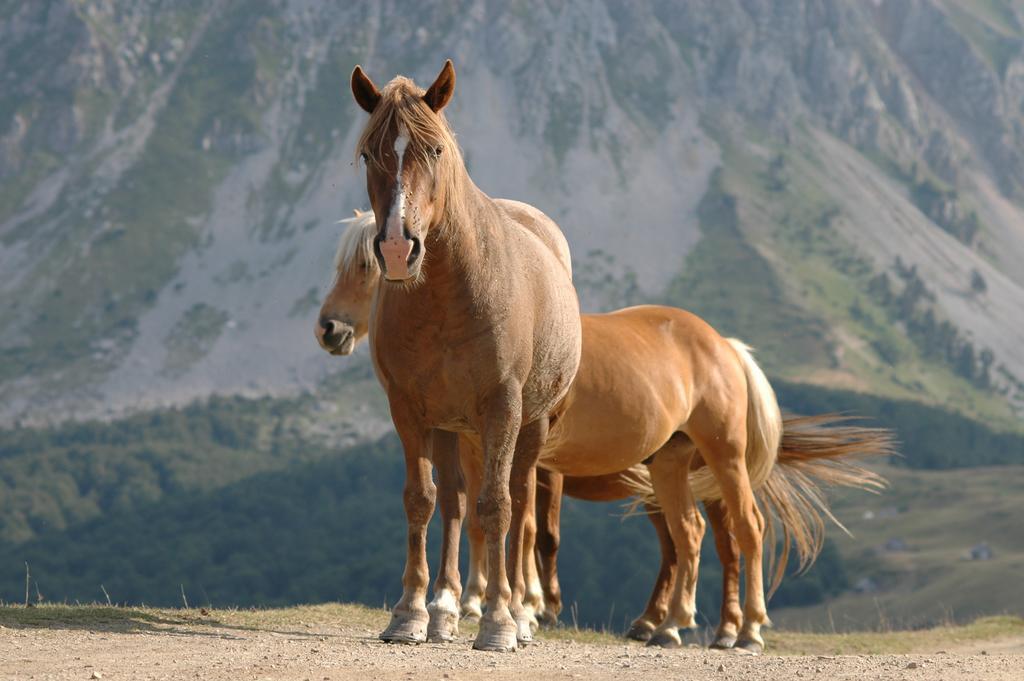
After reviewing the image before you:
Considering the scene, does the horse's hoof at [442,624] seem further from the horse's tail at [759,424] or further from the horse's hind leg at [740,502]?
the horse's tail at [759,424]

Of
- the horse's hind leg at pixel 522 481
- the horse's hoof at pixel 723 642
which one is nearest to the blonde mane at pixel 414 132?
the horse's hind leg at pixel 522 481

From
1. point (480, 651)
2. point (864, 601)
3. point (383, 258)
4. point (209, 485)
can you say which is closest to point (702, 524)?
point (480, 651)

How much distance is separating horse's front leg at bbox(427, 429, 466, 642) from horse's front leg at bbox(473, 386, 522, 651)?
27.6 inches

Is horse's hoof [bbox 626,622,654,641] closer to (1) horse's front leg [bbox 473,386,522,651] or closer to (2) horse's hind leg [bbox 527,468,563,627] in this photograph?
(2) horse's hind leg [bbox 527,468,563,627]

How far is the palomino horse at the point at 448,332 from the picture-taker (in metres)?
9.21

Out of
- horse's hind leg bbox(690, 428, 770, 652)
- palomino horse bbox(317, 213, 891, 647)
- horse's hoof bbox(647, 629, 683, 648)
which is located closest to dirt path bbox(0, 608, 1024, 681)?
horse's hoof bbox(647, 629, 683, 648)

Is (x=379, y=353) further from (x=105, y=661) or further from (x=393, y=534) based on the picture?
(x=393, y=534)

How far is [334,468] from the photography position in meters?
168

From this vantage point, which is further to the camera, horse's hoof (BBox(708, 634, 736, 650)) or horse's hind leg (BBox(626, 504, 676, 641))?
horse's hind leg (BBox(626, 504, 676, 641))

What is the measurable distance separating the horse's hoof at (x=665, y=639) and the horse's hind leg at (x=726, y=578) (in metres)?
0.36

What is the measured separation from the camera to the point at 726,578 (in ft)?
48.5

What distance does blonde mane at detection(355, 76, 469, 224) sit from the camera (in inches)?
357

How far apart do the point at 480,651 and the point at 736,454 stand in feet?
14.7

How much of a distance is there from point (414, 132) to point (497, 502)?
2.63 metres
